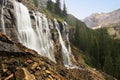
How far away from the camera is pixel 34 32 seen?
6334 centimetres

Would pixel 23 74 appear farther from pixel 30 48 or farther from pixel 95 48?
pixel 95 48

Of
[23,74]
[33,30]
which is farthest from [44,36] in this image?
[23,74]

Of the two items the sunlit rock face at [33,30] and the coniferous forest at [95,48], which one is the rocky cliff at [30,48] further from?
the coniferous forest at [95,48]

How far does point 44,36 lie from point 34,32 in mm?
7477

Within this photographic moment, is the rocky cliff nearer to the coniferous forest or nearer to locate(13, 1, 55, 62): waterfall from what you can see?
locate(13, 1, 55, 62): waterfall

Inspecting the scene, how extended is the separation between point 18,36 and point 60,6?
325 feet

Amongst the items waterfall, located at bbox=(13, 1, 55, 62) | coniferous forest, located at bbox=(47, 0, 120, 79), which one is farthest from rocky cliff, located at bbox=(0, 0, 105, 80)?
coniferous forest, located at bbox=(47, 0, 120, 79)

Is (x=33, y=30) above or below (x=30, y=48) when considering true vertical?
above

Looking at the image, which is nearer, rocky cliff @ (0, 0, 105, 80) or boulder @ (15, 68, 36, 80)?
boulder @ (15, 68, 36, 80)

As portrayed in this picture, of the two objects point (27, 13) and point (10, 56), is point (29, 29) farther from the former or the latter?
point (10, 56)

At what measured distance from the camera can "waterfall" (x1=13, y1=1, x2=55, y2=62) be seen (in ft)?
178

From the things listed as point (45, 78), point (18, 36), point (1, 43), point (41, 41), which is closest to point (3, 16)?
point (18, 36)

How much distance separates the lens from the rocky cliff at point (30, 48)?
78.8 ft

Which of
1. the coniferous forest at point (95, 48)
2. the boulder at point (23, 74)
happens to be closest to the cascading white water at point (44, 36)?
the coniferous forest at point (95, 48)
